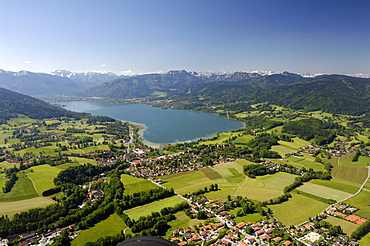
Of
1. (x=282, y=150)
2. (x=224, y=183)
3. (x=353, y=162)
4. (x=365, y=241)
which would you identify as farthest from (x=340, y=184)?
(x=282, y=150)

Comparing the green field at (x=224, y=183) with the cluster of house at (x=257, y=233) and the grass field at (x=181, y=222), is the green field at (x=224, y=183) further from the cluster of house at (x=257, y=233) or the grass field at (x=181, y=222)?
the cluster of house at (x=257, y=233)

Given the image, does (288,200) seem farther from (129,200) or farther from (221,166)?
(129,200)

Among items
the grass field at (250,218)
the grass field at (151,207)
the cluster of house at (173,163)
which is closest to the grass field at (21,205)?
the grass field at (151,207)

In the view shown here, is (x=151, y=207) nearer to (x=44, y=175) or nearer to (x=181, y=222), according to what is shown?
(x=181, y=222)

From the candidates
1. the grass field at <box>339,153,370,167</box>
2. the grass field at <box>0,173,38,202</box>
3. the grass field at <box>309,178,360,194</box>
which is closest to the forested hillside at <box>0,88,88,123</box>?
the grass field at <box>0,173,38,202</box>

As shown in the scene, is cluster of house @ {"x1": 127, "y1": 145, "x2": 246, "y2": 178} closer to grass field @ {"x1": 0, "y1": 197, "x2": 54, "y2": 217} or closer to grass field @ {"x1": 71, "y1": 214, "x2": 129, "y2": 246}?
grass field @ {"x1": 71, "y1": 214, "x2": 129, "y2": 246}
